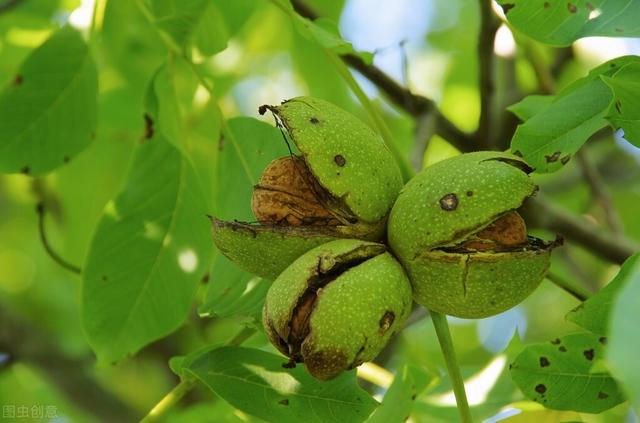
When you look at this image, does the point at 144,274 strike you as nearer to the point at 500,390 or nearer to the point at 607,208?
the point at 500,390

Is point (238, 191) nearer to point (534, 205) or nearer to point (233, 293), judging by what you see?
point (233, 293)

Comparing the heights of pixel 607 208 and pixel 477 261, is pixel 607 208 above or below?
below

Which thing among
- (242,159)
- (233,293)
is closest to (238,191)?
(242,159)

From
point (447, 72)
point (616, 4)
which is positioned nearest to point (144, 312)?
point (616, 4)

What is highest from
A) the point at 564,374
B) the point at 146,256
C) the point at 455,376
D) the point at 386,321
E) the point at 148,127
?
the point at 148,127

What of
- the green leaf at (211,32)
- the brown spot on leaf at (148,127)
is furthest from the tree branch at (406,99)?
the brown spot on leaf at (148,127)

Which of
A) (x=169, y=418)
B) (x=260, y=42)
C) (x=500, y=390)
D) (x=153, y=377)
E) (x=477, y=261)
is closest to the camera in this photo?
(x=477, y=261)
